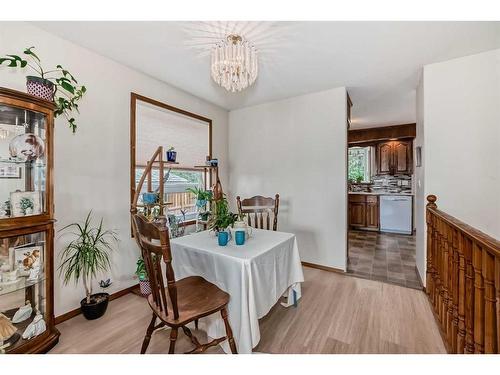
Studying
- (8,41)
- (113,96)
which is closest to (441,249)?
(113,96)

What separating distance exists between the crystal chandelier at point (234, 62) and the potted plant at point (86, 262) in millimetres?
1846

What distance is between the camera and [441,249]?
193 centimetres

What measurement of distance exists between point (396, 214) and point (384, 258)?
214 centimetres

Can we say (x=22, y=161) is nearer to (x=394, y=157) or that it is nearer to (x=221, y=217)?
(x=221, y=217)

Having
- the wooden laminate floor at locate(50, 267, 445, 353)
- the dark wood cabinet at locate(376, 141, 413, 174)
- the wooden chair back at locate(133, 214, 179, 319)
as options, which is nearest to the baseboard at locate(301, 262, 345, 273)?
the wooden laminate floor at locate(50, 267, 445, 353)

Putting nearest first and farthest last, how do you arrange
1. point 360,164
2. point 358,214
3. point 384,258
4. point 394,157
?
point 384,258 → point 394,157 → point 358,214 → point 360,164

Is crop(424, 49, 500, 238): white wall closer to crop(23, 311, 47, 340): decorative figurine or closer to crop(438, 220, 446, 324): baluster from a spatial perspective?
crop(438, 220, 446, 324): baluster

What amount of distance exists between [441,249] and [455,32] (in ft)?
6.12

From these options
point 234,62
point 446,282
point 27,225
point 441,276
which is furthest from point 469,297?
point 27,225

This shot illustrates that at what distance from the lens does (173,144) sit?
3.25 meters

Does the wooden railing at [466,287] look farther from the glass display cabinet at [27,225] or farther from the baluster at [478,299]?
the glass display cabinet at [27,225]

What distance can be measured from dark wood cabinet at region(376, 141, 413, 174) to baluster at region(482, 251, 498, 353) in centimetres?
535

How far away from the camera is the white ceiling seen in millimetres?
1924

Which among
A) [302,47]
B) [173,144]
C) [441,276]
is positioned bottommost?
[441,276]
